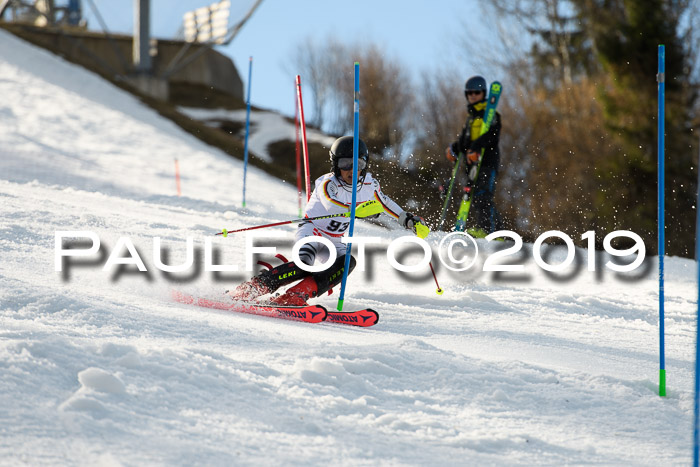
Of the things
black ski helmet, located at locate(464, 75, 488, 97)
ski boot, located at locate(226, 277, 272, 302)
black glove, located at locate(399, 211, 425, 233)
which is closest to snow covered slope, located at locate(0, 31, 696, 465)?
ski boot, located at locate(226, 277, 272, 302)

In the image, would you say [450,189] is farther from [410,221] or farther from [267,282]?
[267,282]

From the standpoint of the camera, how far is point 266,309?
4941 millimetres

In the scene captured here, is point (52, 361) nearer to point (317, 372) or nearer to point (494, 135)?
point (317, 372)

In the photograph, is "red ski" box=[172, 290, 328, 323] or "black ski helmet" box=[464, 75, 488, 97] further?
"black ski helmet" box=[464, 75, 488, 97]

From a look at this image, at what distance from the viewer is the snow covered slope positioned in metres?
2.83

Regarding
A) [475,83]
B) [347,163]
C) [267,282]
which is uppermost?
[475,83]

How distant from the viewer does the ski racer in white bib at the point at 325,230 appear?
17.1 feet

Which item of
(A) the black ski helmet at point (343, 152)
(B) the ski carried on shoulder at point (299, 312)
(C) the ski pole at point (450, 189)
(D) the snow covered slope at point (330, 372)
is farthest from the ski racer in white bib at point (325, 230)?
(C) the ski pole at point (450, 189)

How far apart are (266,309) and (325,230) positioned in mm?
768

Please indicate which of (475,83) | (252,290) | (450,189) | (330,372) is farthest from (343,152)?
(450,189)

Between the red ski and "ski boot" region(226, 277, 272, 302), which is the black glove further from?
"ski boot" region(226, 277, 272, 302)

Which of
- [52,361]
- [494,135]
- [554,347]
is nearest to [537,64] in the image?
[494,135]

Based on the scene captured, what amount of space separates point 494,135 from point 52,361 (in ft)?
20.9

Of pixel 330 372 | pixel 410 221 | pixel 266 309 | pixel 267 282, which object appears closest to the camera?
pixel 330 372
